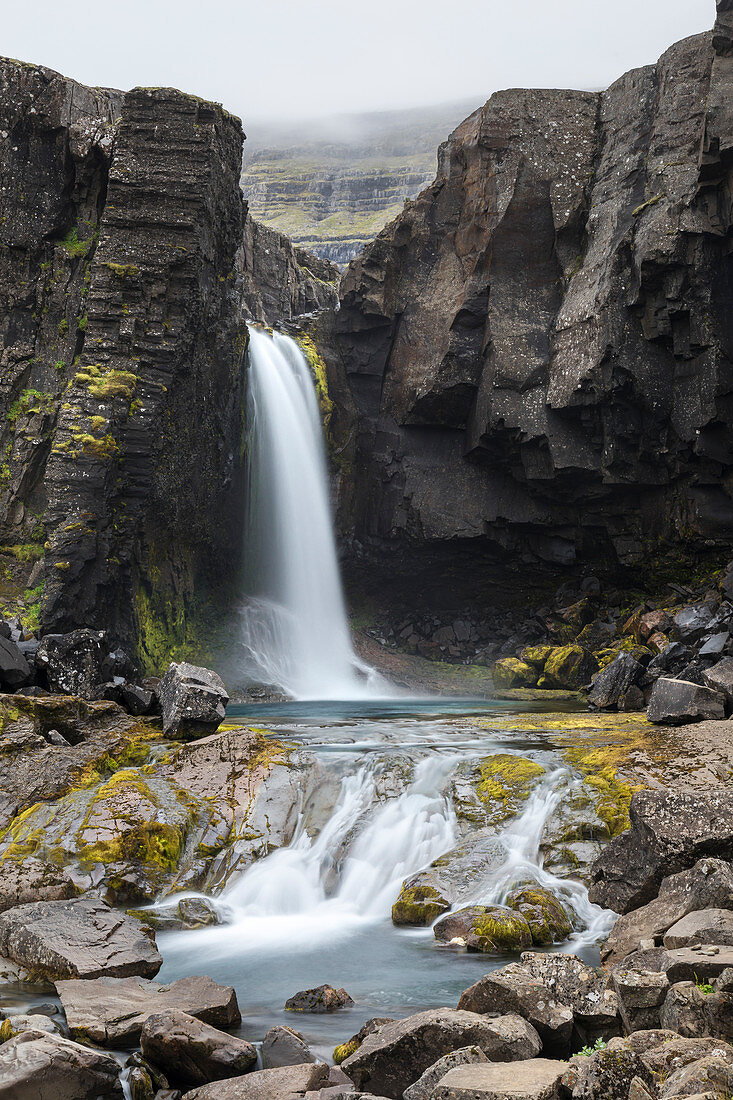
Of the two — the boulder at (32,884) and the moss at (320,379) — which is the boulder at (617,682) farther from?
the moss at (320,379)

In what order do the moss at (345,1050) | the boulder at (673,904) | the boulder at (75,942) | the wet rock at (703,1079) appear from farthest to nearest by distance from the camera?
1. the boulder at (75,942)
2. the boulder at (673,904)
3. the moss at (345,1050)
4. the wet rock at (703,1079)

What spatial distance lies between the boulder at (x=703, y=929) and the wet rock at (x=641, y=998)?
2.52 feet

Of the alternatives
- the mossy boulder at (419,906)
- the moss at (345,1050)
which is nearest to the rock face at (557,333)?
the mossy boulder at (419,906)

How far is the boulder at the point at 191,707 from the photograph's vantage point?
12.9 metres

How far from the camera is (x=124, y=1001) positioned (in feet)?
20.6

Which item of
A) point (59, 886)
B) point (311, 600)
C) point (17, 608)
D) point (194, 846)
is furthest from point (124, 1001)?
point (311, 600)

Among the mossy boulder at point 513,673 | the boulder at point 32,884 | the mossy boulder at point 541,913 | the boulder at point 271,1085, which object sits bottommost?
the mossy boulder at point 513,673

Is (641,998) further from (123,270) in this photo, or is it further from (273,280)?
(273,280)

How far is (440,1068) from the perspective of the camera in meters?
4.77

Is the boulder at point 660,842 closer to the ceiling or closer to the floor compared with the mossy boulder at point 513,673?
closer to the ceiling

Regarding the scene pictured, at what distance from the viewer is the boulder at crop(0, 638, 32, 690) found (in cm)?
1466

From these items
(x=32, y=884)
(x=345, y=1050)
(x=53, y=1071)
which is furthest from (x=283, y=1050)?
(x=32, y=884)

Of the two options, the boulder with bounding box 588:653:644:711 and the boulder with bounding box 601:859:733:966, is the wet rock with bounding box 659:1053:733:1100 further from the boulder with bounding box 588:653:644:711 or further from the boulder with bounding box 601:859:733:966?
the boulder with bounding box 588:653:644:711

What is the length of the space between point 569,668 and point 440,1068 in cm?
1863
